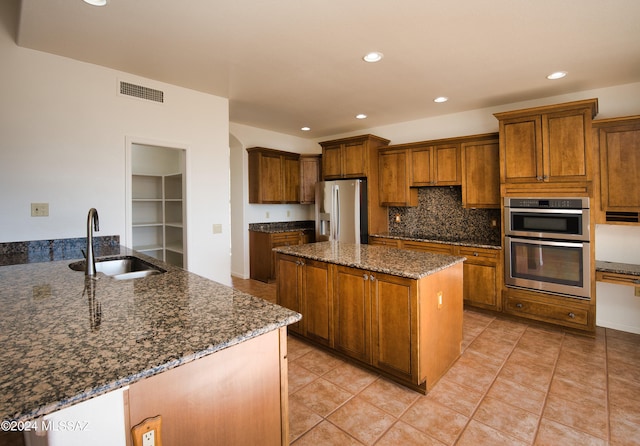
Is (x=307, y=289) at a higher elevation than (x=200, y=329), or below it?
below

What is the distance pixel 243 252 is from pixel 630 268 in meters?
5.08

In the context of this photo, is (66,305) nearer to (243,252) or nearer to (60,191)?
(60,191)

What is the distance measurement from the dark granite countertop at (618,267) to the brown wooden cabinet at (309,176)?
4.12m

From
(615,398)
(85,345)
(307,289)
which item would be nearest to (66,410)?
(85,345)

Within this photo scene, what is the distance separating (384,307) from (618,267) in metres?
2.62

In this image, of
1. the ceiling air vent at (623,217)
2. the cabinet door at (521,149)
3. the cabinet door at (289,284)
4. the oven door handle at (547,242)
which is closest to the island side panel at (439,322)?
the cabinet door at (289,284)

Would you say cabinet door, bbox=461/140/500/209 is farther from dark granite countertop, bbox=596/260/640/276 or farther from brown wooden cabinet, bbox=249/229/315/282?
brown wooden cabinet, bbox=249/229/315/282

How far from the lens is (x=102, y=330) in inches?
39.4

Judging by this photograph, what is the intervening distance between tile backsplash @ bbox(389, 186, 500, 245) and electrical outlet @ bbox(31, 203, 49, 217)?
14.2 feet

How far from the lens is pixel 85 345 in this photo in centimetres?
90

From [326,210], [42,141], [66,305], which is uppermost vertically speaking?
[42,141]

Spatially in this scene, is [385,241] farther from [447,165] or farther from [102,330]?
[102,330]

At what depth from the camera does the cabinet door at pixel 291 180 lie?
18.6ft

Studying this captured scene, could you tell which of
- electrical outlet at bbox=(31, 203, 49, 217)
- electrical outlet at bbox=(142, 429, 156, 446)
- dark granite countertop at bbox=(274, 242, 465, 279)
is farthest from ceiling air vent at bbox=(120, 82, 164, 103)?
electrical outlet at bbox=(142, 429, 156, 446)
